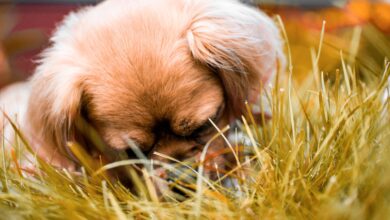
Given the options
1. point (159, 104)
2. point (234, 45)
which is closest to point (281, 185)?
point (159, 104)

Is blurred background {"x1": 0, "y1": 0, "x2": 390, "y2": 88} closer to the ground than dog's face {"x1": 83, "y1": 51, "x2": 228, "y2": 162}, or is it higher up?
closer to the ground

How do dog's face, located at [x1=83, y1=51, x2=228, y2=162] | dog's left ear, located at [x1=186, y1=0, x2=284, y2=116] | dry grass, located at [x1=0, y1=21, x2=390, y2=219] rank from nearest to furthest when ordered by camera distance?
dry grass, located at [x1=0, y1=21, x2=390, y2=219] < dog's face, located at [x1=83, y1=51, x2=228, y2=162] < dog's left ear, located at [x1=186, y1=0, x2=284, y2=116]

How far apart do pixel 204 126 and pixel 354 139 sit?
66cm

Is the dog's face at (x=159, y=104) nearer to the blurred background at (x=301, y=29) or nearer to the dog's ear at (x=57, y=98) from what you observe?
the dog's ear at (x=57, y=98)

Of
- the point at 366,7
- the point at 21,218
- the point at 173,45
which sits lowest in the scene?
the point at 366,7

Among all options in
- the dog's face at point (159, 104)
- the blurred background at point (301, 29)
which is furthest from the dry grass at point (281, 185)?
the blurred background at point (301, 29)

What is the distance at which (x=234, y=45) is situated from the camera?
2.15 meters

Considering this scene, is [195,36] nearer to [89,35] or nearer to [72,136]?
[89,35]

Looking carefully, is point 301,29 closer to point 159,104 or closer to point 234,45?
point 234,45

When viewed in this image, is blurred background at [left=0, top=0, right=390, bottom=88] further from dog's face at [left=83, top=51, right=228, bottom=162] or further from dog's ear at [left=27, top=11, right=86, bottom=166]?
dog's face at [left=83, top=51, right=228, bottom=162]

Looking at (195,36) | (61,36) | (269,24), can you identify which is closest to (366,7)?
(269,24)

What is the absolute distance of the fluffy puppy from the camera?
6.53ft

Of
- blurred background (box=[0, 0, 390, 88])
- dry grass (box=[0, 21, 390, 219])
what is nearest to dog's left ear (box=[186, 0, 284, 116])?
blurred background (box=[0, 0, 390, 88])

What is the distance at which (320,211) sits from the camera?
3.99ft
